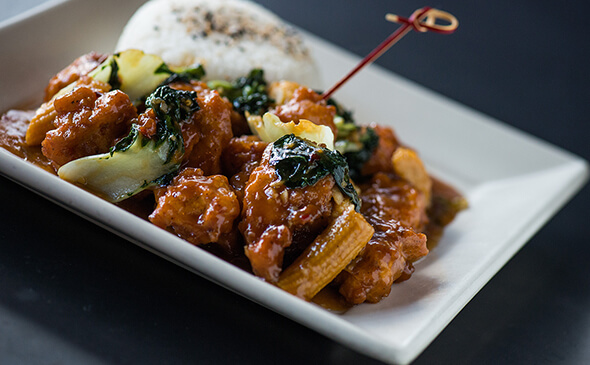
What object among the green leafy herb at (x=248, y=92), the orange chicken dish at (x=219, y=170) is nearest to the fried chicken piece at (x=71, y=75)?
the orange chicken dish at (x=219, y=170)

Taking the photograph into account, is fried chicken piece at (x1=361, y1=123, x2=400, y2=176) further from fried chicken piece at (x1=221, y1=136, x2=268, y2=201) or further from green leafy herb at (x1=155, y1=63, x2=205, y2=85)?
green leafy herb at (x1=155, y1=63, x2=205, y2=85)

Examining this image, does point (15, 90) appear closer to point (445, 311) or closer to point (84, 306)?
point (84, 306)

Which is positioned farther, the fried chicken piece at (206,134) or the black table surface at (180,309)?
the fried chicken piece at (206,134)

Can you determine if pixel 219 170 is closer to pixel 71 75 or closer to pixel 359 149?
pixel 71 75

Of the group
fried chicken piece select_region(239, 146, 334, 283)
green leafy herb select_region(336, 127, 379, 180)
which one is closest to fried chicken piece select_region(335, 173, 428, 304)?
green leafy herb select_region(336, 127, 379, 180)

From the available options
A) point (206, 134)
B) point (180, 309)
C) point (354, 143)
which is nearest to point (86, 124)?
point (206, 134)

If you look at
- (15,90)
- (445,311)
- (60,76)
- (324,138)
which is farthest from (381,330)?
(15,90)

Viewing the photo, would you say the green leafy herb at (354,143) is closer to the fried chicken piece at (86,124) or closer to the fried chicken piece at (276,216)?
the fried chicken piece at (276,216)
